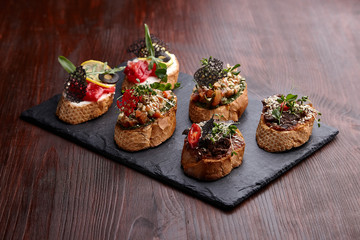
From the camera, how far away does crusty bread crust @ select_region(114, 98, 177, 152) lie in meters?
4.39

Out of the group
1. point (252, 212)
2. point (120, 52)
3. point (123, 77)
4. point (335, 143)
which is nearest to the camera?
point (252, 212)

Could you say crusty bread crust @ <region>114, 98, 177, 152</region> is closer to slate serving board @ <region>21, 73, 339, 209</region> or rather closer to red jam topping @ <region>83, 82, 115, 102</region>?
slate serving board @ <region>21, 73, 339, 209</region>

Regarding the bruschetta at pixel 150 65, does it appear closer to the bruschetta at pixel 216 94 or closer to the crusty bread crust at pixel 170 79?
the crusty bread crust at pixel 170 79

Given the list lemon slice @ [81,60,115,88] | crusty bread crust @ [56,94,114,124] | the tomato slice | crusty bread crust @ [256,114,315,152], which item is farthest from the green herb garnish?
crusty bread crust @ [256,114,315,152]

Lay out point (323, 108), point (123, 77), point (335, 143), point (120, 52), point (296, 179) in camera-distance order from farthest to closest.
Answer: point (120, 52) < point (123, 77) < point (323, 108) < point (335, 143) < point (296, 179)

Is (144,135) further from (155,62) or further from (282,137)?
(282,137)

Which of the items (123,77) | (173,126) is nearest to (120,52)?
(123,77)

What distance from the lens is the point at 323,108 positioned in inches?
201

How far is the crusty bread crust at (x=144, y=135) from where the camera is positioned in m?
4.39

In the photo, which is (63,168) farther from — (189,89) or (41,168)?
(189,89)

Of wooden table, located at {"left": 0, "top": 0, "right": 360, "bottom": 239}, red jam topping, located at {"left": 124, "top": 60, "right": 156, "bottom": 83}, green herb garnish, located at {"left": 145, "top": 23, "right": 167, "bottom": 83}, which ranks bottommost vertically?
wooden table, located at {"left": 0, "top": 0, "right": 360, "bottom": 239}

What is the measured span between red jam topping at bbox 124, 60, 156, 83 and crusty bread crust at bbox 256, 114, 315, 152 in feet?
4.29

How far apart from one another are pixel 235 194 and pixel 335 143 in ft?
3.83

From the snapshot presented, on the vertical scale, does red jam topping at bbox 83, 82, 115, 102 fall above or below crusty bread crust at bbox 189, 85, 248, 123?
above
